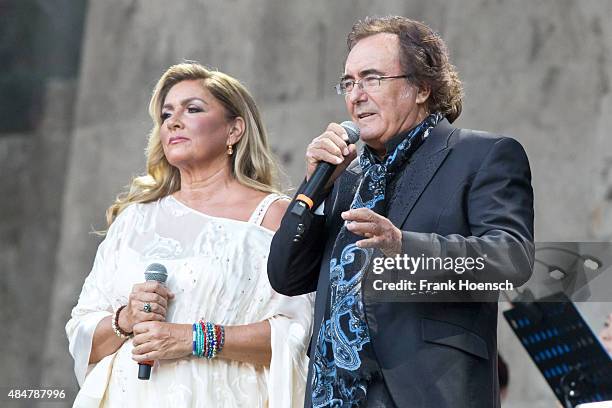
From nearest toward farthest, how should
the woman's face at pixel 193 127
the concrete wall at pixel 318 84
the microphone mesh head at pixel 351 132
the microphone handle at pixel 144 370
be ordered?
the microphone mesh head at pixel 351 132, the microphone handle at pixel 144 370, the woman's face at pixel 193 127, the concrete wall at pixel 318 84

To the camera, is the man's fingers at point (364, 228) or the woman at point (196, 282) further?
the woman at point (196, 282)

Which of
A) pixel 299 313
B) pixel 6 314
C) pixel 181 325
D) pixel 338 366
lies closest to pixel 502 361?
pixel 299 313

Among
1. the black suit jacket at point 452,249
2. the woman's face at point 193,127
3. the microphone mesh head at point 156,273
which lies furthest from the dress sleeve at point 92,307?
the black suit jacket at point 452,249

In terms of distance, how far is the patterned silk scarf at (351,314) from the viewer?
311cm

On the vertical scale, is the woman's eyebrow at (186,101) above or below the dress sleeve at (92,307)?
above

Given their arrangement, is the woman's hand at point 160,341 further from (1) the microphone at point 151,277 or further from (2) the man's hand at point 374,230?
(2) the man's hand at point 374,230

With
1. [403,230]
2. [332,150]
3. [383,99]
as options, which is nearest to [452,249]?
[403,230]

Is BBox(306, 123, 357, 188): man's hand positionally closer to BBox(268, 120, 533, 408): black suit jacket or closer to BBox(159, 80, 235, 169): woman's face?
BBox(268, 120, 533, 408): black suit jacket

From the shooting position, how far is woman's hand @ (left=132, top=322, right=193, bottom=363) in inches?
154

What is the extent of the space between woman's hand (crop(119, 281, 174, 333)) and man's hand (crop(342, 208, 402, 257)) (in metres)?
1.24

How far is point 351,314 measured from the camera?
3.16 m

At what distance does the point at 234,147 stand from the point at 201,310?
2.38ft

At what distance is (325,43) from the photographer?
6.71m

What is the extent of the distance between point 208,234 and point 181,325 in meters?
0.38
